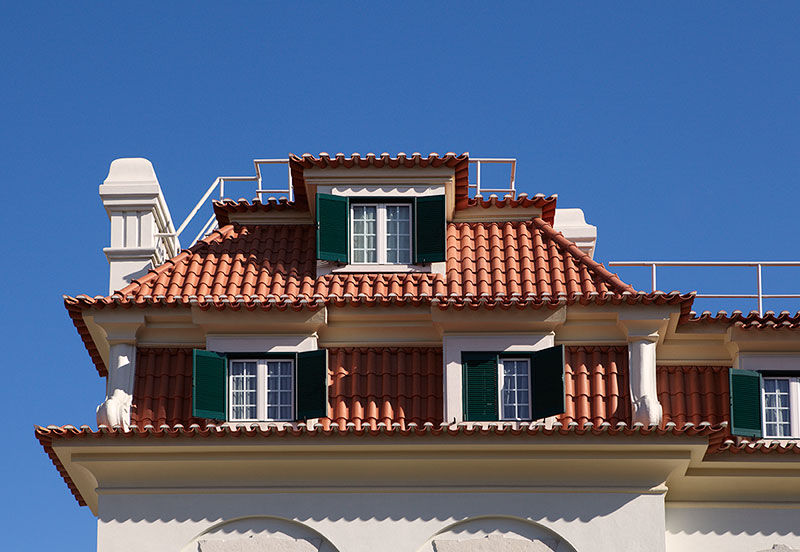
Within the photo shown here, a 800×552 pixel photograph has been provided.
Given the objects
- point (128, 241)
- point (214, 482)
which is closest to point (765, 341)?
point (214, 482)

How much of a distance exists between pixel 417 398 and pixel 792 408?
6994 mm

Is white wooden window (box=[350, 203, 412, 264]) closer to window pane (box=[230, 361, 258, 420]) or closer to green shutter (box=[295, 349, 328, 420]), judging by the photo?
green shutter (box=[295, 349, 328, 420])

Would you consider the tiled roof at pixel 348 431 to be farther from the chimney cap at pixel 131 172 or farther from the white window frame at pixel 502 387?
the chimney cap at pixel 131 172

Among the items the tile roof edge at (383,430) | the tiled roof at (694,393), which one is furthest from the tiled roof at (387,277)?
the tile roof edge at (383,430)

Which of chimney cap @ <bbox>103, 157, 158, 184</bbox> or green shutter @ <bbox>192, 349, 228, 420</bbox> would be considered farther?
chimney cap @ <bbox>103, 157, 158, 184</bbox>

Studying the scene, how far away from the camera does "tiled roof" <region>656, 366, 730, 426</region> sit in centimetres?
2892

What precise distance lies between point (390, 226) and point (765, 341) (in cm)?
743

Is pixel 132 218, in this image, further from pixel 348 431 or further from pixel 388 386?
pixel 348 431

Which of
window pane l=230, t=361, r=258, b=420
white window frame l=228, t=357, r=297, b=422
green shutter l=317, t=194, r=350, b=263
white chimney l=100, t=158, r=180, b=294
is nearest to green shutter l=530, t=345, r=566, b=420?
white window frame l=228, t=357, r=297, b=422

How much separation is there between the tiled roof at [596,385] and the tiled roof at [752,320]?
1.74 m

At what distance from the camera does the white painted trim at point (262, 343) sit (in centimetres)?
2877

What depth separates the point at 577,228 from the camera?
1350 inches

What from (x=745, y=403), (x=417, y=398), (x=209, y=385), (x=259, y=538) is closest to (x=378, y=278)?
(x=417, y=398)

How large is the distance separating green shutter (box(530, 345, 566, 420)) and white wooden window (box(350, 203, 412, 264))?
3.68m
